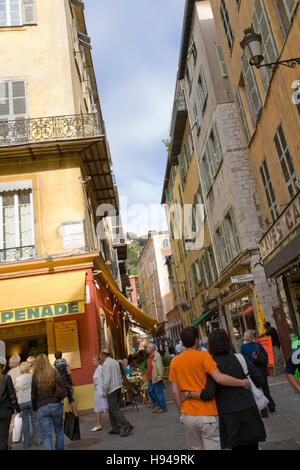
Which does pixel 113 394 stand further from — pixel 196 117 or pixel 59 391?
pixel 196 117

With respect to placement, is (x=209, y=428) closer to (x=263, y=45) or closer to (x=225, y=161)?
(x=263, y=45)

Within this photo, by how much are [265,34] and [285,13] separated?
1.11 m

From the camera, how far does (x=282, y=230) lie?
10.6 metres

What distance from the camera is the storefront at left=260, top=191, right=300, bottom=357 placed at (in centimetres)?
946

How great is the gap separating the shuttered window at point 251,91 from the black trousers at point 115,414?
8898 millimetres

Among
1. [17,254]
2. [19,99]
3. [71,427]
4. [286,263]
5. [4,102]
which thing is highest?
[19,99]

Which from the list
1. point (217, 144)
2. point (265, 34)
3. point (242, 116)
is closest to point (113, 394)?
A: point (265, 34)

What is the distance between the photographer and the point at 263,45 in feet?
35.7

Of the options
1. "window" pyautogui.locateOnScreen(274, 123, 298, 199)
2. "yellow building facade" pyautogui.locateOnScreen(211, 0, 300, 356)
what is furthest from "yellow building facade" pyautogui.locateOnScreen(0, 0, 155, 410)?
"window" pyautogui.locateOnScreen(274, 123, 298, 199)

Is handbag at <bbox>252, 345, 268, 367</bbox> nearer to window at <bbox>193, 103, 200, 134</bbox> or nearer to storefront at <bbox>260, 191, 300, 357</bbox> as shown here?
storefront at <bbox>260, 191, 300, 357</bbox>

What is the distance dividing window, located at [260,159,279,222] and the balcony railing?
5445 millimetres

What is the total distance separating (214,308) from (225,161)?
885 cm

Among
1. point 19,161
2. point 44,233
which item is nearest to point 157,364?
point 44,233
